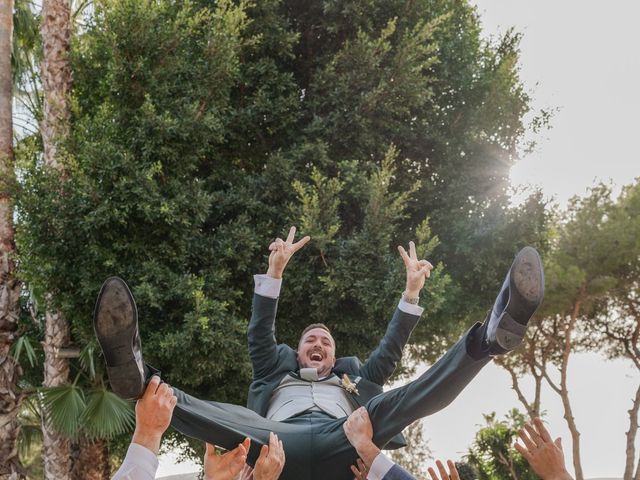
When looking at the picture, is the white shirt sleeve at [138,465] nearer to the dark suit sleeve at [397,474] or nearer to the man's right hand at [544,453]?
the dark suit sleeve at [397,474]

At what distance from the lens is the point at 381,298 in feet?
29.6

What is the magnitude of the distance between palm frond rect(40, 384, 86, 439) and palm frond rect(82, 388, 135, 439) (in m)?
0.14

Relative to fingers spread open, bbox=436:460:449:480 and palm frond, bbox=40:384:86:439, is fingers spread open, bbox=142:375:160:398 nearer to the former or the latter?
fingers spread open, bbox=436:460:449:480

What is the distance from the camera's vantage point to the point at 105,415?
8.45 m

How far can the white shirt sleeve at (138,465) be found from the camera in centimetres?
235

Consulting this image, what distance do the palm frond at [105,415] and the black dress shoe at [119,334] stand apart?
6.01 metres

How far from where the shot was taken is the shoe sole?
2881 mm

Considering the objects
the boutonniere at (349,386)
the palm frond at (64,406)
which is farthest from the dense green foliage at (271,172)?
the boutonniere at (349,386)

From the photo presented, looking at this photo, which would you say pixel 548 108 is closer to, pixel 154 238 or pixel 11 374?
pixel 154 238

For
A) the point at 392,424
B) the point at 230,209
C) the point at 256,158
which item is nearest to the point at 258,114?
the point at 256,158

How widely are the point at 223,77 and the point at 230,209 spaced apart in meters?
1.85

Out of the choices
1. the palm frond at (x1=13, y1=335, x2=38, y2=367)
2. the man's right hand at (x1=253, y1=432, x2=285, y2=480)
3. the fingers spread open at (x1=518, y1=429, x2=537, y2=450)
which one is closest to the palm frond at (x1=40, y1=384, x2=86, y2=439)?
the palm frond at (x1=13, y1=335, x2=38, y2=367)

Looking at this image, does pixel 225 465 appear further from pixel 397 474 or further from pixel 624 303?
pixel 624 303

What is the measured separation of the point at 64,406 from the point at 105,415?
0.60 meters
